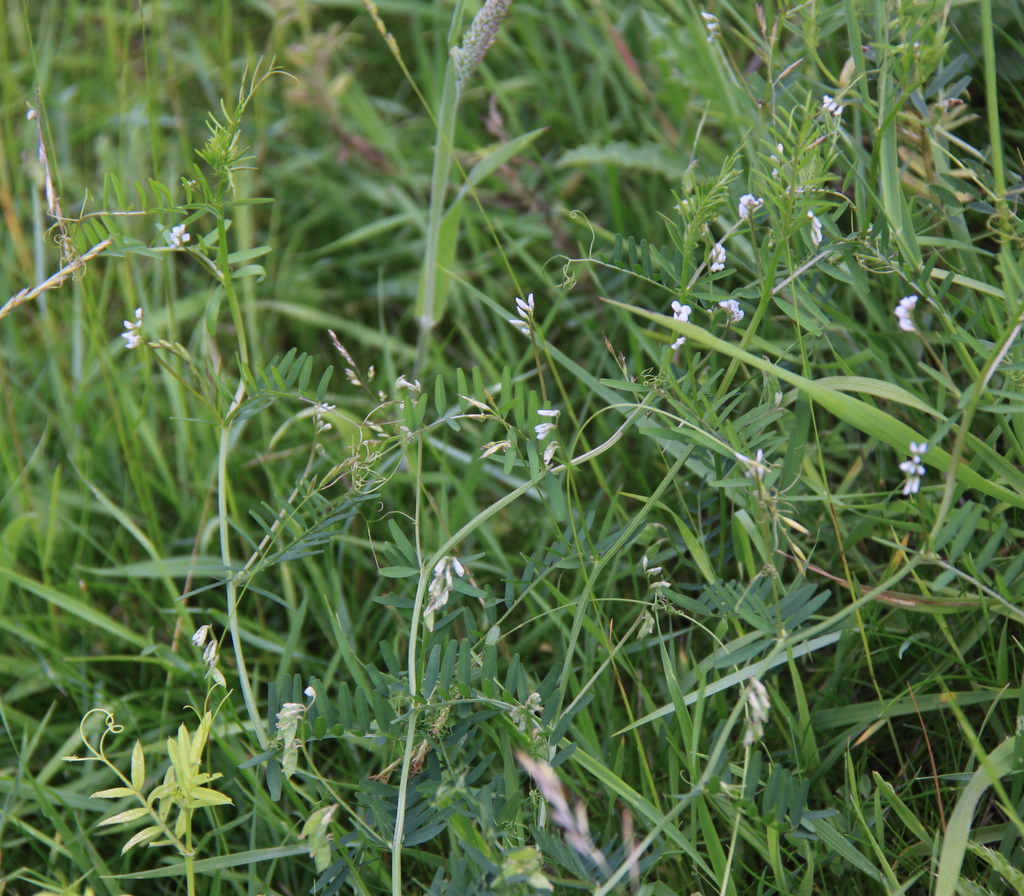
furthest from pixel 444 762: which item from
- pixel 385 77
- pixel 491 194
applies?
pixel 385 77

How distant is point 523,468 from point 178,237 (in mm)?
810

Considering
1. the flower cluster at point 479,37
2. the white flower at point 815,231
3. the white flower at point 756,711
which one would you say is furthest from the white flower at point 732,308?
the flower cluster at point 479,37

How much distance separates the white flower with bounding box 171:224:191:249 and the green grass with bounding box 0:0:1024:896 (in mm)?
18

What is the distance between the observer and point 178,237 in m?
1.19

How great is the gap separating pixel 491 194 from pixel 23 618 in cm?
142

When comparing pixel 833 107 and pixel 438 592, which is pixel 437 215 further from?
pixel 438 592

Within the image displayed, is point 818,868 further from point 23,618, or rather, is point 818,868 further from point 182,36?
point 182,36

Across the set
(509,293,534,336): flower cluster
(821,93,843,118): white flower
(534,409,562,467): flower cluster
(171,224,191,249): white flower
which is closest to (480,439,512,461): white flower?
(534,409,562,467): flower cluster

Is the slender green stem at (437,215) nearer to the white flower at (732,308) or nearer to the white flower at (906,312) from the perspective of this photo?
the white flower at (732,308)

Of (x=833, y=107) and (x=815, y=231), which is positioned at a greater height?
(x=833, y=107)

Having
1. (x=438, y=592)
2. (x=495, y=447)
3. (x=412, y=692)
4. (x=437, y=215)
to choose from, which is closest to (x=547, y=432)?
(x=495, y=447)

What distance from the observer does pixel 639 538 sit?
47.6 inches

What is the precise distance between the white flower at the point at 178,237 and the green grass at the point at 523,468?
2 cm

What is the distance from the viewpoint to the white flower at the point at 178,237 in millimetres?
1158
